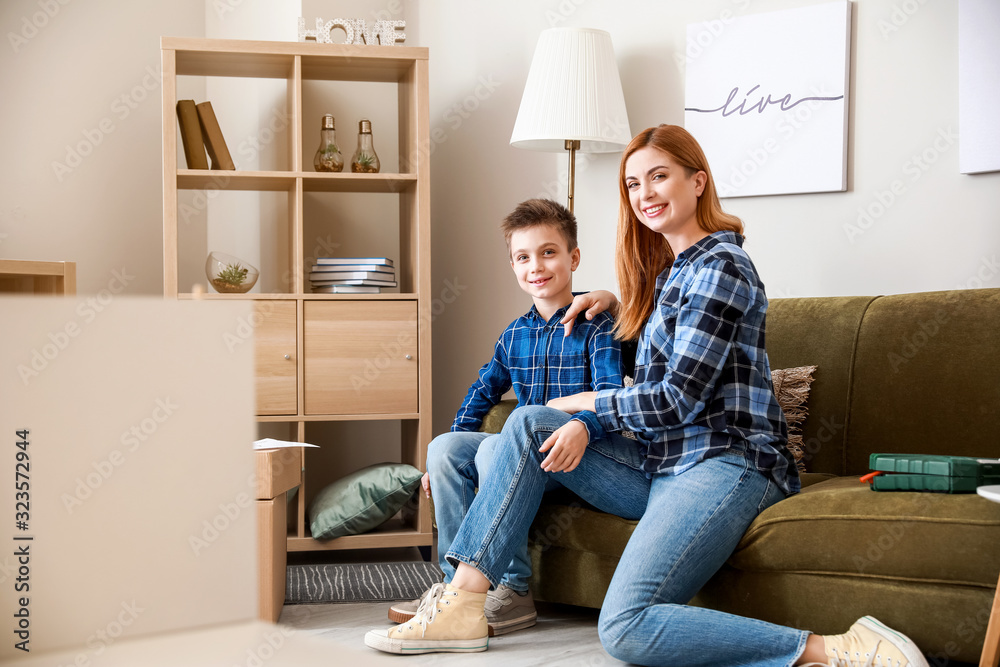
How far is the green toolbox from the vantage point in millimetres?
1504

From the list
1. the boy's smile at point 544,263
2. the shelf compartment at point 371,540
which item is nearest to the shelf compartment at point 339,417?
the shelf compartment at point 371,540

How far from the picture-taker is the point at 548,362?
198 cm

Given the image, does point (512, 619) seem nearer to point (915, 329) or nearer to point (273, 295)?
point (915, 329)

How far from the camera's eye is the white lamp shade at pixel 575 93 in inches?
99.7

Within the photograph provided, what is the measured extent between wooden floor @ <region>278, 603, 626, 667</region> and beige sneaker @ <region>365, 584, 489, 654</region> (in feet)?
0.07

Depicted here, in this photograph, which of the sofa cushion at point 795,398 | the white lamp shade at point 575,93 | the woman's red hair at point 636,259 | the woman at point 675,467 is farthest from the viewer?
the white lamp shade at point 575,93

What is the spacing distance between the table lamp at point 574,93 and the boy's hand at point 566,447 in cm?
114

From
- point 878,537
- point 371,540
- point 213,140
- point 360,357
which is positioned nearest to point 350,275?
point 360,357

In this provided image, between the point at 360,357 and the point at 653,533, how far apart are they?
1.39m

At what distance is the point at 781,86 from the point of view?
2.46 meters

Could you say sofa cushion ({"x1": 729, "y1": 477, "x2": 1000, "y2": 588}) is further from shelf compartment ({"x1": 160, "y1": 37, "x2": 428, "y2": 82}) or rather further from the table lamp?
shelf compartment ({"x1": 160, "y1": 37, "x2": 428, "y2": 82})

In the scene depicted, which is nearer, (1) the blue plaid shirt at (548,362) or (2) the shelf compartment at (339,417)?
(1) the blue plaid shirt at (548,362)

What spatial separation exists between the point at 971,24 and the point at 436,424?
6.66 ft

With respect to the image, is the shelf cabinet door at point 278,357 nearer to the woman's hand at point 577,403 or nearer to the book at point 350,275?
the book at point 350,275
